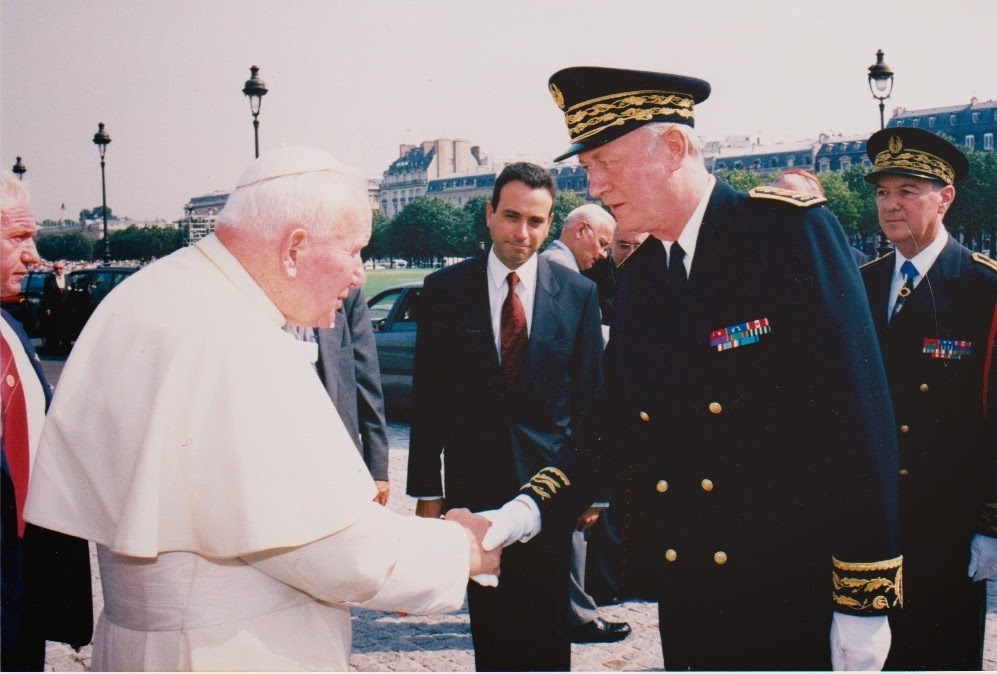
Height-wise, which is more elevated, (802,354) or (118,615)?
(802,354)

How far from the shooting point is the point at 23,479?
2555 millimetres

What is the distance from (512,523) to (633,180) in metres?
1.07

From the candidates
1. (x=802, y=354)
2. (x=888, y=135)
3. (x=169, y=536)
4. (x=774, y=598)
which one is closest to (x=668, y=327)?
(x=802, y=354)

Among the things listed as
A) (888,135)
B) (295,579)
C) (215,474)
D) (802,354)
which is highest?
(888,135)

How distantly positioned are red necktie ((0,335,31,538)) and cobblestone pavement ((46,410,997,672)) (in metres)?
1.88

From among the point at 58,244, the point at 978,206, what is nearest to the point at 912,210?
the point at 58,244

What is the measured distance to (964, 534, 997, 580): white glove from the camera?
2885 mm

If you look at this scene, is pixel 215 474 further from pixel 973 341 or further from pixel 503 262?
pixel 973 341

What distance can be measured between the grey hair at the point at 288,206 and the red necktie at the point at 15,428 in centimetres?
114

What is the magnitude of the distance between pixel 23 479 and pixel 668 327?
198 cm

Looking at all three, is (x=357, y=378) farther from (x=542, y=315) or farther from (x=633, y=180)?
(x=633, y=180)

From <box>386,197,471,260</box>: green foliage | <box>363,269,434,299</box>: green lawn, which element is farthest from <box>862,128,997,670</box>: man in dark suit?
<box>386,197,471,260</box>: green foliage

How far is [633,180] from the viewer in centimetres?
230

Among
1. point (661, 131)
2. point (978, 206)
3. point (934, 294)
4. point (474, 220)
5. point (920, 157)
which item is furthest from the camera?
point (474, 220)
